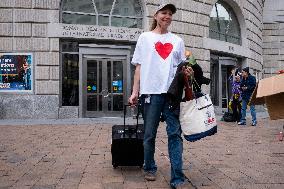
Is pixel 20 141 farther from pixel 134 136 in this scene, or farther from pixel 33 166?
pixel 134 136

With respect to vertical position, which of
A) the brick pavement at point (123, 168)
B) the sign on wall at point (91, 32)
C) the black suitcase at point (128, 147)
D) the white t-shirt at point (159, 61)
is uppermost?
the sign on wall at point (91, 32)

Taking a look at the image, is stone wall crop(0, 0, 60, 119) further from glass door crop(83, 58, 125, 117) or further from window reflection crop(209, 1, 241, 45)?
window reflection crop(209, 1, 241, 45)

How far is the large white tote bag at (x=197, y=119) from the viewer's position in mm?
3611

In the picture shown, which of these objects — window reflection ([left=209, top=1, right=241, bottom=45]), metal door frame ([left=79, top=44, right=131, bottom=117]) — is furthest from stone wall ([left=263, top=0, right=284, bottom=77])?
metal door frame ([left=79, top=44, right=131, bottom=117])

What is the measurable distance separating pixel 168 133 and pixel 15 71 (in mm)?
11221

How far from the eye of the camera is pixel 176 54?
3863 mm

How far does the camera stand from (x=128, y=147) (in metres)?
4.42

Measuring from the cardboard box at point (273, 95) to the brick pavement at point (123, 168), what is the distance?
1.42 meters

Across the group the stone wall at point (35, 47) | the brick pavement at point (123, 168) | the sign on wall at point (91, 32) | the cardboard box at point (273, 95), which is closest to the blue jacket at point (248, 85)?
the brick pavement at point (123, 168)

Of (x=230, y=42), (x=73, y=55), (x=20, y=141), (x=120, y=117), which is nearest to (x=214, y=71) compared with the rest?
(x=230, y=42)

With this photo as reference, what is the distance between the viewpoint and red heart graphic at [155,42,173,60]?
151 inches

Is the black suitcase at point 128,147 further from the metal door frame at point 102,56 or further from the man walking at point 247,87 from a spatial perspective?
the metal door frame at point 102,56

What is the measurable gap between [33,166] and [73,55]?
996cm

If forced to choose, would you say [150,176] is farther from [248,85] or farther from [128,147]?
[248,85]
